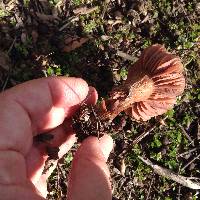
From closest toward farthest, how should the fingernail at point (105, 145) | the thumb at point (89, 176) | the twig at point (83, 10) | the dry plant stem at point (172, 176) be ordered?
1. the thumb at point (89, 176)
2. the fingernail at point (105, 145)
3. the dry plant stem at point (172, 176)
4. the twig at point (83, 10)

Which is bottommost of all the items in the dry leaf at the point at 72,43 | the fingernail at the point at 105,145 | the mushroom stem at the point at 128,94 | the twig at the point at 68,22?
the fingernail at the point at 105,145

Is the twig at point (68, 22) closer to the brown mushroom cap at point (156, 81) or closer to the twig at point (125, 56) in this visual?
the twig at point (125, 56)

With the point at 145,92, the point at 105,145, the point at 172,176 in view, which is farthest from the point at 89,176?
the point at 172,176

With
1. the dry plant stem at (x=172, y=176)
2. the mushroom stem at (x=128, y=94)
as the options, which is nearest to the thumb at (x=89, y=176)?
the mushroom stem at (x=128, y=94)

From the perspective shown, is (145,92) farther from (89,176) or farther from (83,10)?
(83,10)

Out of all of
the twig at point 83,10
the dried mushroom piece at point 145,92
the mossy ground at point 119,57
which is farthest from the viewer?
the twig at point 83,10

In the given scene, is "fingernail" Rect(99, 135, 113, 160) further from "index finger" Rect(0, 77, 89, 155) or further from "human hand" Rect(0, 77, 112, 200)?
"index finger" Rect(0, 77, 89, 155)

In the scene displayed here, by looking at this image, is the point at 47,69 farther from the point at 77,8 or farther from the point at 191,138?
the point at 191,138

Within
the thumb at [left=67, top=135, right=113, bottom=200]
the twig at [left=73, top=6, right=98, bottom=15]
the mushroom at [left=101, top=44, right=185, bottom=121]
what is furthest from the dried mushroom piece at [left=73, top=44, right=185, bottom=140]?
the twig at [left=73, top=6, right=98, bottom=15]
